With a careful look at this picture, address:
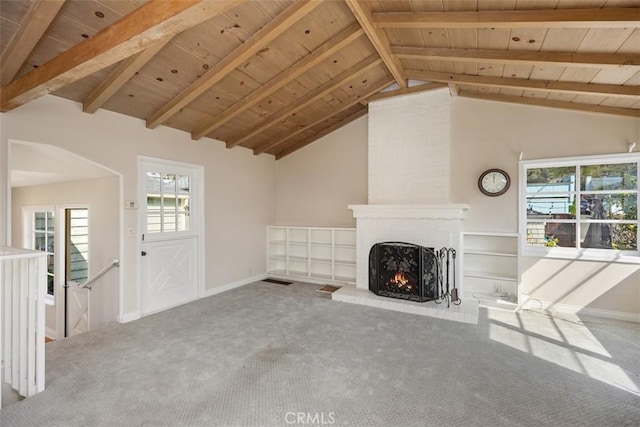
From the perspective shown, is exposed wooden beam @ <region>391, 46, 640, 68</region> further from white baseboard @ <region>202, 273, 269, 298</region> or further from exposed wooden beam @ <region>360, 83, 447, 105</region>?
white baseboard @ <region>202, 273, 269, 298</region>

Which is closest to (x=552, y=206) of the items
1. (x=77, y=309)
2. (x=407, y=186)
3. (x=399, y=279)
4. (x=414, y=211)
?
(x=414, y=211)

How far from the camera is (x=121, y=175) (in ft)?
12.1

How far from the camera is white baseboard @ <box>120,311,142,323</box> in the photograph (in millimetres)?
3658

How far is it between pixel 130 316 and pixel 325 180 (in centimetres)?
386

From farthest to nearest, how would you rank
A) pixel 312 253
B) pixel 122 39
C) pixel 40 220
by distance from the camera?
pixel 312 253 → pixel 40 220 → pixel 122 39

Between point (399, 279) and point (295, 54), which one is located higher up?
point (295, 54)

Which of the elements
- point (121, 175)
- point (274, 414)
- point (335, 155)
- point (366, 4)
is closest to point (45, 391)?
point (274, 414)

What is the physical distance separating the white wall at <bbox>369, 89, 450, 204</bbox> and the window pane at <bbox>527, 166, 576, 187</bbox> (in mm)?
1153

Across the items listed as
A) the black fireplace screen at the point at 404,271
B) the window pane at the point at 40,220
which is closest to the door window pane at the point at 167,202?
the window pane at the point at 40,220

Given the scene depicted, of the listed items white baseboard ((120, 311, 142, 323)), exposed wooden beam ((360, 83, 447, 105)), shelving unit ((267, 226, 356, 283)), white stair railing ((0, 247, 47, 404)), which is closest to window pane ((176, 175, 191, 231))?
white baseboard ((120, 311, 142, 323))

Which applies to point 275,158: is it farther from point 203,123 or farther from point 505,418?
point 505,418

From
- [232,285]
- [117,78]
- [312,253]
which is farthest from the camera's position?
[312,253]

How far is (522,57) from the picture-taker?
288 cm

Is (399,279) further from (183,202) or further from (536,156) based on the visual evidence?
(183,202)
